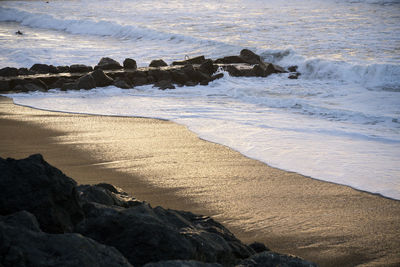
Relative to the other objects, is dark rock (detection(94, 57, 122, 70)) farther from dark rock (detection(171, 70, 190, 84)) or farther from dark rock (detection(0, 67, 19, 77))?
dark rock (detection(0, 67, 19, 77))

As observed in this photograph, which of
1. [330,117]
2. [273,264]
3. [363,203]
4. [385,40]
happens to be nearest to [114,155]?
[363,203]

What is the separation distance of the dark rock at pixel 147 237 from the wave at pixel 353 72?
12.0m

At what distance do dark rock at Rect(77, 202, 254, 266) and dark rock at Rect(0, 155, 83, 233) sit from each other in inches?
4.8

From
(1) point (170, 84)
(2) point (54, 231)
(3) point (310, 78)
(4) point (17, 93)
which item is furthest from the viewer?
(3) point (310, 78)

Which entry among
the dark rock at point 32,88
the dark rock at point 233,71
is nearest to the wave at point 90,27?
the dark rock at point 233,71

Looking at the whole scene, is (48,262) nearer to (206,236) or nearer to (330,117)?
(206,236)

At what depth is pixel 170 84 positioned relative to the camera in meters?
13.6

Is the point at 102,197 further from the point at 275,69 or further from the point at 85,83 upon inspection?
the point at 275,69

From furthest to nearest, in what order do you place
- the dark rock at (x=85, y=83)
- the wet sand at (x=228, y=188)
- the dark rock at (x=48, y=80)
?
the dark rock at (x=48, y=80), the dark rock at (x=85, y=83), the wet sand at (x=228, y=188)

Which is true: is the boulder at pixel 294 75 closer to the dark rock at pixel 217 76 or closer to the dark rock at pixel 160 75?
the dark rock at pixel 217 76

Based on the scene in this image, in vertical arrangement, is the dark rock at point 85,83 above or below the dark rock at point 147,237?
above

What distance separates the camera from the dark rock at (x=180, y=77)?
1427 cm

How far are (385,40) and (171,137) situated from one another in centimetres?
1612

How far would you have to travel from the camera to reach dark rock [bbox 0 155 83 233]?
2961 mm
